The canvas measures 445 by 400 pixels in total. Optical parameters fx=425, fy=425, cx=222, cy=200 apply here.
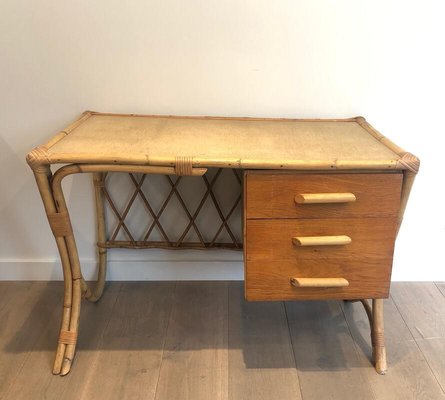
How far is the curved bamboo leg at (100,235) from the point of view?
59.2 inches

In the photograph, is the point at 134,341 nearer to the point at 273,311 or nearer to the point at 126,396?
the point at 126,396

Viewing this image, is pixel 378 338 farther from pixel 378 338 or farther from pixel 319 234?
→ pixel 319 234

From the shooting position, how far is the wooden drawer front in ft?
3.66

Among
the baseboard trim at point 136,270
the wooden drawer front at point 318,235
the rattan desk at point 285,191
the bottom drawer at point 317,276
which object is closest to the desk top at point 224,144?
the rattan desk at point 285,191

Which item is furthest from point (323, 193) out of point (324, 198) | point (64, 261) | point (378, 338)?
point (64, 261)

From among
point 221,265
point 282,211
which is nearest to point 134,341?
point 221,265

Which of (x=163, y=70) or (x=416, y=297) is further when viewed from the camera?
(x=416, y=297)

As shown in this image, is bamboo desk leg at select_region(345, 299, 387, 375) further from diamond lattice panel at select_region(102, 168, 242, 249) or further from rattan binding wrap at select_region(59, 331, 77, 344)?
rattan binding wrap at select_region(59, 331, 77, 344)

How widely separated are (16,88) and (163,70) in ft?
1.62

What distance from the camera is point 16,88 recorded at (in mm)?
1408

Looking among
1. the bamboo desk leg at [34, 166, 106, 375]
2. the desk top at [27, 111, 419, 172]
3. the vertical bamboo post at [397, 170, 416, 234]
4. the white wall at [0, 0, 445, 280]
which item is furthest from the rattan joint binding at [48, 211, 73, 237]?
the vertical bamboo post at [397, 170, 416, 234]

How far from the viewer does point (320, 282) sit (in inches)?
45.4

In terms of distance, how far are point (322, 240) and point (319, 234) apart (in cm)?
2

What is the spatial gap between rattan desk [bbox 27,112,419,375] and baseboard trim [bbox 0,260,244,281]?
406 millimetres
